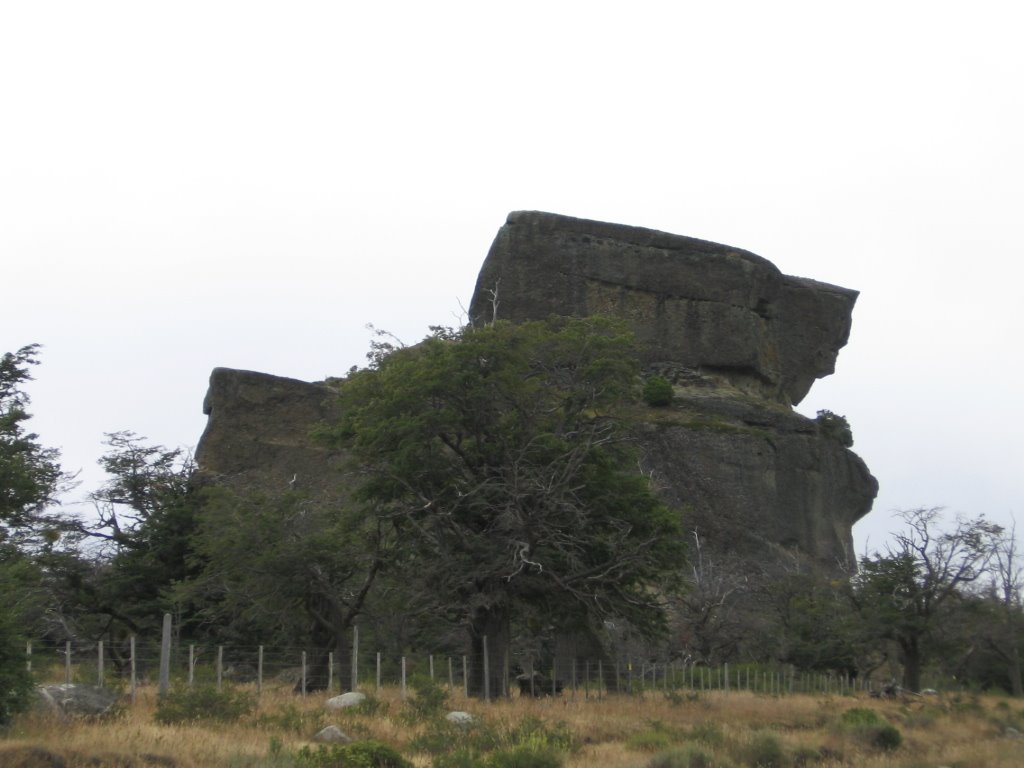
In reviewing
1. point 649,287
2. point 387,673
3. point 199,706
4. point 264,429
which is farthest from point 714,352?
point 199,706

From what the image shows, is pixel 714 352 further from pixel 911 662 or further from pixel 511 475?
pixel 511 475

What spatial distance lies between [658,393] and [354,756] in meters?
48.8

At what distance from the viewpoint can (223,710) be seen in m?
19.4

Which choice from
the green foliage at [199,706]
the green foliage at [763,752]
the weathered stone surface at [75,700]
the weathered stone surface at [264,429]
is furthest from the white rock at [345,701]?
the weathered stone surface at [264,429]

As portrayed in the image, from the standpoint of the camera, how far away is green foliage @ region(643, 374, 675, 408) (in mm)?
63875

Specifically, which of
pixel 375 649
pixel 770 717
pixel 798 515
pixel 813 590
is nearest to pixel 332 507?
pixel 375 649

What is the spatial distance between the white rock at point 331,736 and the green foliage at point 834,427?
2088 inches

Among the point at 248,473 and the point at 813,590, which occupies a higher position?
the point at 248,473

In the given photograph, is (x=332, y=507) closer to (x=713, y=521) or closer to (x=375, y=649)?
(x=375, y=649)

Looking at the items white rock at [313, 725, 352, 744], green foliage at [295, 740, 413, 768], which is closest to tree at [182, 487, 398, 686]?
white rock at [313, 725, 352, 744]

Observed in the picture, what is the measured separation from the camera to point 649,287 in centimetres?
7019

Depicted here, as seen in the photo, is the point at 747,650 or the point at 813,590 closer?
Result: the point at 747,650

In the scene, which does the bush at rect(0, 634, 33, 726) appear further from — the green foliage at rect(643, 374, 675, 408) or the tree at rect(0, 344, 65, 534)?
the green foliage at rect(643, 374, 675, 408)

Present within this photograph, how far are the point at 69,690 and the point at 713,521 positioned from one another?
1738 inches
